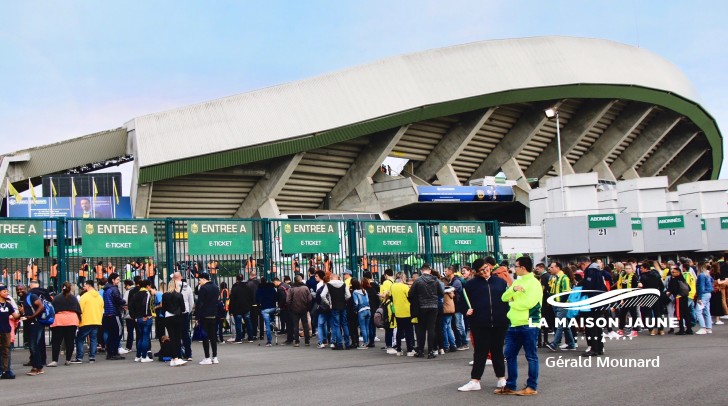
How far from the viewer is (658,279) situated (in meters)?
15.4

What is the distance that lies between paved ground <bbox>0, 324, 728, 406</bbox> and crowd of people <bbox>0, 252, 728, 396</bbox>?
0.47 m

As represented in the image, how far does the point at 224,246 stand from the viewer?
17.5 meters

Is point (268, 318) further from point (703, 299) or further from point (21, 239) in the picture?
point (703, 299)

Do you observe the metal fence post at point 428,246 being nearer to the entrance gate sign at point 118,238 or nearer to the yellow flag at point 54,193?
the entrance gate sign at point 118,238

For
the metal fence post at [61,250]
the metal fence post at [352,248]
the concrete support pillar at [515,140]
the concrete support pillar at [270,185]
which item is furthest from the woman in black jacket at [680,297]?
the concrete support pillar at [515,140]

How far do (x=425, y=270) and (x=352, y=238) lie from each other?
21.4 feet

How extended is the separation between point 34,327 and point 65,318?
977 millimetres

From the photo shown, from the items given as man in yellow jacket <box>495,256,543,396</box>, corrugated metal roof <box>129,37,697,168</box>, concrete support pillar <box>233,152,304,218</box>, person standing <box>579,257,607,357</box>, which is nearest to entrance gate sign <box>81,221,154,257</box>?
person standing <box>579,257,607,357</box>

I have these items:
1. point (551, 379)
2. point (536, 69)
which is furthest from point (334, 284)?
point (536, 69)

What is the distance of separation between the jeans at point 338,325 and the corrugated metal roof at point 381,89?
2035 centimetres

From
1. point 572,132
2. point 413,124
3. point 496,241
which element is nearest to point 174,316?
point 496,241

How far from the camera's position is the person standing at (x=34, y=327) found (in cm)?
1234

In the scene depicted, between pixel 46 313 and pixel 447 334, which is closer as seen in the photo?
pixel 46 313

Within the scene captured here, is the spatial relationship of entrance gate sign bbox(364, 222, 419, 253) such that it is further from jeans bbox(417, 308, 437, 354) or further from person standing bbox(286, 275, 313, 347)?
jeans bbox(417, 308, 437, 354)
